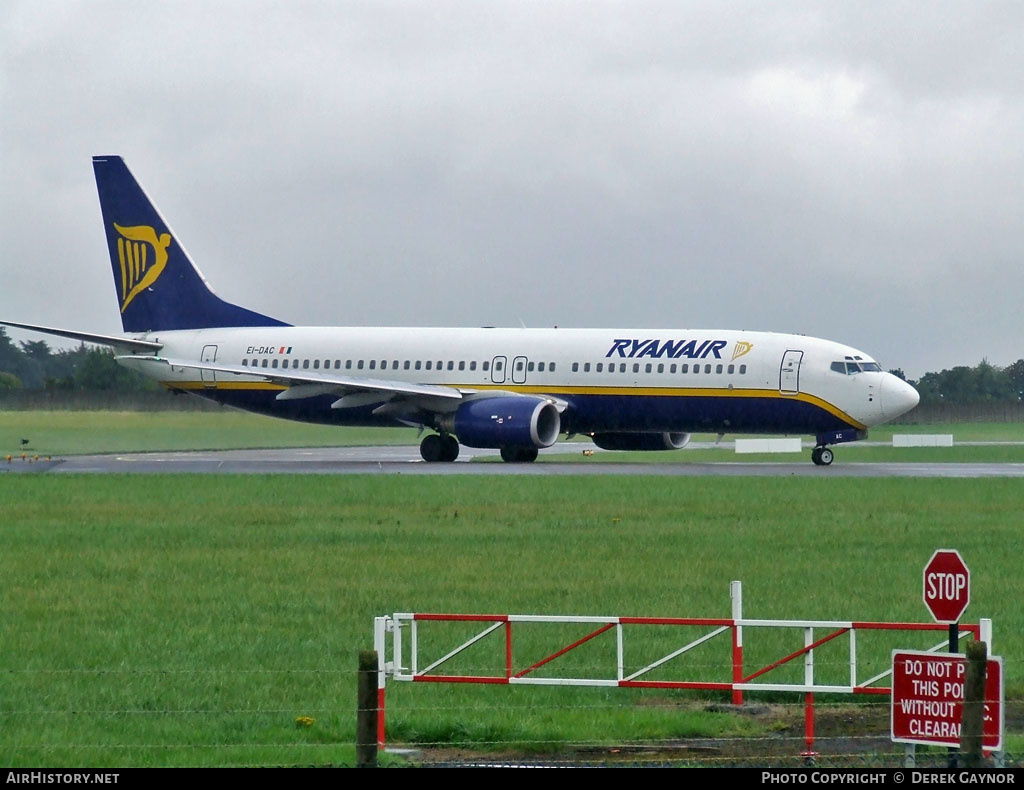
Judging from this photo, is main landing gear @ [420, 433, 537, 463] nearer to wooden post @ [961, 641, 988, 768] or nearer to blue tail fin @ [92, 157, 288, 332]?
blue tail fin @ [92, 157, 288, 332]

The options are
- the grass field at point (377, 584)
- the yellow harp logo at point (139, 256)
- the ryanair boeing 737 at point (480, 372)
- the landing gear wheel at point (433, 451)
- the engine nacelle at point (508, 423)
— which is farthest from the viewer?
the yellow harp logo at point (139, 256)

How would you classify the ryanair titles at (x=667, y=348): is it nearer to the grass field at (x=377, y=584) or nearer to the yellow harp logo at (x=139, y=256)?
the grass field at (x=377, y=584)

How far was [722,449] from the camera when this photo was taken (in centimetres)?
6194

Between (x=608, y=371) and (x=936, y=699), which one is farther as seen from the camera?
(x=608, y=371)

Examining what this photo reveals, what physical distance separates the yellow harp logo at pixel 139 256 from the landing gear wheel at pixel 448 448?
12.3 meters

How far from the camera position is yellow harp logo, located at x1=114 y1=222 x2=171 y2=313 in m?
54.0

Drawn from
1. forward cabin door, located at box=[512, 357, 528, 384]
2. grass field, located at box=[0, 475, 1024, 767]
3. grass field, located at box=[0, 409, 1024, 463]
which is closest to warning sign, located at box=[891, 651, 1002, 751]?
grass field, located at box=[0, 475, 1024, 767]

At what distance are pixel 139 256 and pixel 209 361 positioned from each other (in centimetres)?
522

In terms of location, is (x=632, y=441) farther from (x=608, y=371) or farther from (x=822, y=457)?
(x=822, y=457)

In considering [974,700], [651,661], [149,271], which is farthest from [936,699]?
[149,271]

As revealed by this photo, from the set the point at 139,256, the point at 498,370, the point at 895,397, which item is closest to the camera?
the point at 895,397

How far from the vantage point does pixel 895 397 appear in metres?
43.8

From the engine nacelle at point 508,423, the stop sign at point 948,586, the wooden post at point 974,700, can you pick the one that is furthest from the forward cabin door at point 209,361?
the wooden post at point 974,700

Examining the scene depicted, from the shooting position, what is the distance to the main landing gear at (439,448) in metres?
48.1
